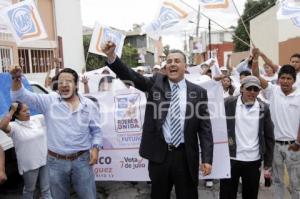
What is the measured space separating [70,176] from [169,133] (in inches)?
Answer: 43.2

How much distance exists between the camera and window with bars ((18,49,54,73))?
19.3 metres

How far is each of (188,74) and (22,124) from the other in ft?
8.57

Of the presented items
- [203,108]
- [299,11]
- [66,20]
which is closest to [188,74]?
[299,11]

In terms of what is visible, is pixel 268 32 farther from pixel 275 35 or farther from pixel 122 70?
pixel 122 70

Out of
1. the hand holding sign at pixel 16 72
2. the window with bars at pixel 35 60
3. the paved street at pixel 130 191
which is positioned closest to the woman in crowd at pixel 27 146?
the paved street at pixel 130 191

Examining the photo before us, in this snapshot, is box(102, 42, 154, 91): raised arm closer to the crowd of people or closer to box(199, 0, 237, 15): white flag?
the crowd of people

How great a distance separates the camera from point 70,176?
12.8ft

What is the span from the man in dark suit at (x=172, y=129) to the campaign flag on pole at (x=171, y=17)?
14.7 ft

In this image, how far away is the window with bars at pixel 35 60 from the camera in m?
19.3

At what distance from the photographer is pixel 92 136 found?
403cm

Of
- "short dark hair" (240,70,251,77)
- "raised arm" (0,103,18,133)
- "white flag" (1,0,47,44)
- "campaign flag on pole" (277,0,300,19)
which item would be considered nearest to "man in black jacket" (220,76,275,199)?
"short dark hair" (240,70,251,77)

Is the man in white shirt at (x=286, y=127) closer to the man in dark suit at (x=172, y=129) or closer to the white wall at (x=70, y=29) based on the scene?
the man in dark suit at (x=172, y=129)

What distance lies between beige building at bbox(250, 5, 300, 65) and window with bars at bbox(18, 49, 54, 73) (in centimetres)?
1123

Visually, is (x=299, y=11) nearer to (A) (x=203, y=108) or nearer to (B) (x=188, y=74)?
(B) (x=188, y=74)
